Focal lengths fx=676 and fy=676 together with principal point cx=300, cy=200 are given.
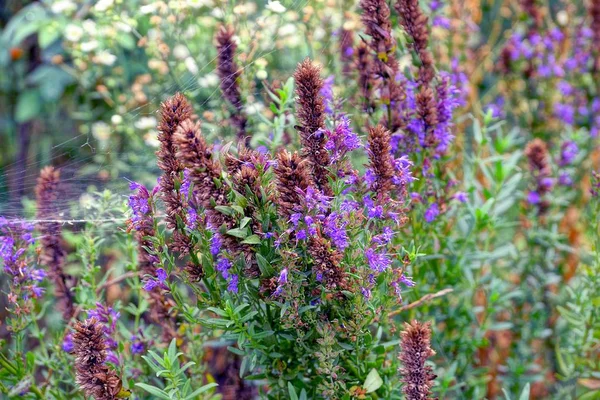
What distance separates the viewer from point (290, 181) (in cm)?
144

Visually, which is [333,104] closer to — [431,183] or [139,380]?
[431,183]

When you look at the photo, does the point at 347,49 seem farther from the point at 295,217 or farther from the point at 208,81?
the point at 295,217

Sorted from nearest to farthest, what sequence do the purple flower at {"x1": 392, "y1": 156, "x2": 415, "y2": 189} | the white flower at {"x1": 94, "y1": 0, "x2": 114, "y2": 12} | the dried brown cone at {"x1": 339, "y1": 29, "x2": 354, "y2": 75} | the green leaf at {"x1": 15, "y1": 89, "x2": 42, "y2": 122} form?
the purple flower at {"x1": 392, "y1": 156, "x2": 415, "y2": 189} → the dried brown cone at {"x1": 339, "y1": 29, "x2": 354, "y2": 75} → the white flower at {"x1": 94, "y1": 0, "x2": 114, "y2": 12} → the green leaf at {"x1": 15, "y1": 89, "x2": 42, "y2": 122}

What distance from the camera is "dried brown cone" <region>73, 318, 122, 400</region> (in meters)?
1.49

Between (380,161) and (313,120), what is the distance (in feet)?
0.60

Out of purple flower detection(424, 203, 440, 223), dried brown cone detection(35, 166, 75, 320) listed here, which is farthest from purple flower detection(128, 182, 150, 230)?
purple flower detection(424, 203, 440, 223)

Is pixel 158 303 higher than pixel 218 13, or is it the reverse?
pixel 218 13

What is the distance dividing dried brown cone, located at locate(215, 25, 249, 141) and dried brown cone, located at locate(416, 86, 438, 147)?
563mm

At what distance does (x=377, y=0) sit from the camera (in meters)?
1.83

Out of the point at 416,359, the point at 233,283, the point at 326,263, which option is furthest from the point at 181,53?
the point at 416,359

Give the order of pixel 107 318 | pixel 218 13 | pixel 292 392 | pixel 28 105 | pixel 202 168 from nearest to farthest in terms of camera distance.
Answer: pixel 202 168
pixel 292 392
pixel 107 318
pixel 218 13
pixel 28 105

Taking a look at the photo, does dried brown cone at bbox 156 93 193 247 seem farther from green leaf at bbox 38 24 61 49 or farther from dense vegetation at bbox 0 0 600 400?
green leaf at bbox 38 24 61 49

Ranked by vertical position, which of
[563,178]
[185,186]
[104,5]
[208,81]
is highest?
[104,5]

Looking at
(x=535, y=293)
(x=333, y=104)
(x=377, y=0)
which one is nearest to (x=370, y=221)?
(x=333, y=104)
